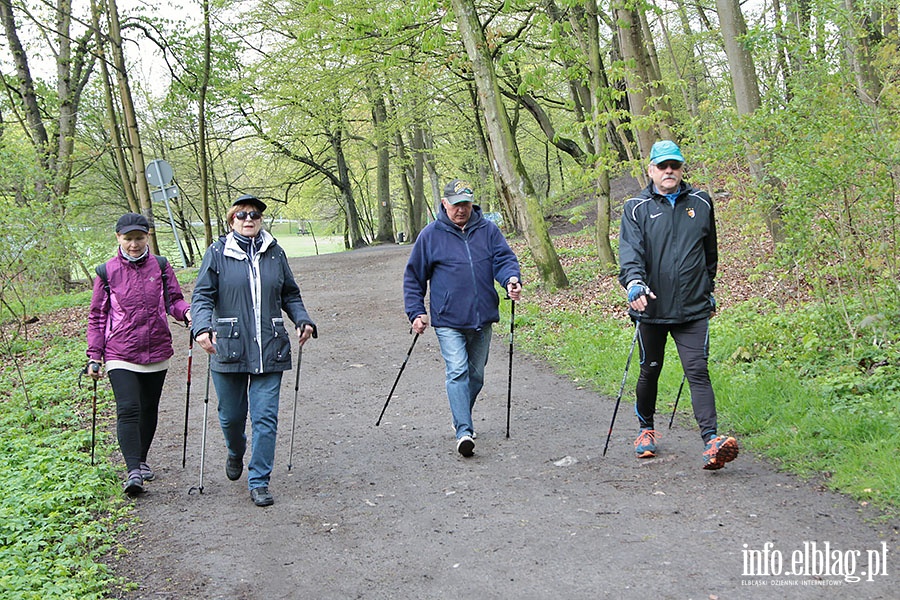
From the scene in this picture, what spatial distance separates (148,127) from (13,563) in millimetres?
37222

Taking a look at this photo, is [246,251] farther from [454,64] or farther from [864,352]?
[454,64]

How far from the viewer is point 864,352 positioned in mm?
7023

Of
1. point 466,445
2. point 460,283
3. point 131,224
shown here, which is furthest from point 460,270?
point 131,224

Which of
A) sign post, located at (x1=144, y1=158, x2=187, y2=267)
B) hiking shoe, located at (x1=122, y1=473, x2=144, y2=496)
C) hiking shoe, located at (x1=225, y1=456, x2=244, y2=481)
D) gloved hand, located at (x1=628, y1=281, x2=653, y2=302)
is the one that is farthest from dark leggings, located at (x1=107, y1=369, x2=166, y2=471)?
sign post, located at (x1=144, y1=158, x2=187, y2=267)

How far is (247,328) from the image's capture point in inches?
226

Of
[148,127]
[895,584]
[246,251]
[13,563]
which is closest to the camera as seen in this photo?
[895,584]

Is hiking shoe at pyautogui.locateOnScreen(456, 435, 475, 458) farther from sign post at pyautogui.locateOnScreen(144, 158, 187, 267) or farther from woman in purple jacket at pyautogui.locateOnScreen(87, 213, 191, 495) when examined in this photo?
sign post at pyautogui.locateOnScreen(144, 158, 187, 267)

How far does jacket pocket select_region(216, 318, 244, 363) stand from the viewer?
224 inches

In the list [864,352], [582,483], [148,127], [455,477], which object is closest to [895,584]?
[582,483]

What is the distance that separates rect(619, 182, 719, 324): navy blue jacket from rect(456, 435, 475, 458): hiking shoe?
1.70m

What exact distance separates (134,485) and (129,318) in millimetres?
1249

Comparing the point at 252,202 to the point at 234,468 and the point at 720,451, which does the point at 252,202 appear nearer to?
the point at 234,468

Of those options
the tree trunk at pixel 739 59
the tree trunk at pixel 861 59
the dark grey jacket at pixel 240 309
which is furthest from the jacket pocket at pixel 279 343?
the tree trunk at pixel 739 59

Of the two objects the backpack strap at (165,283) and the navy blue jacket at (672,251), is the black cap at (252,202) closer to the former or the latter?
the backpack strap at (165,283)
